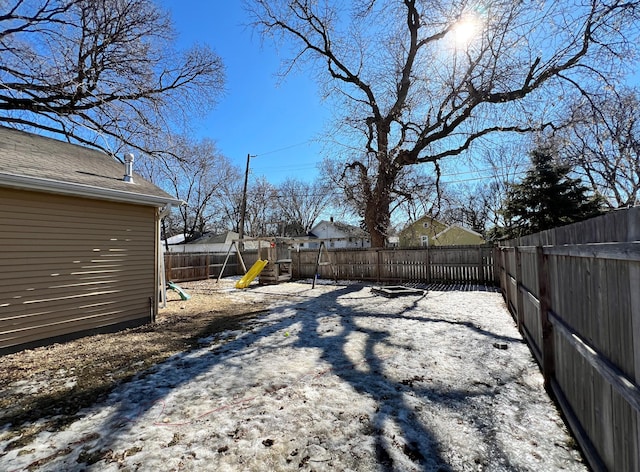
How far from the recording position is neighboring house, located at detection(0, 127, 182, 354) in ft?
14.8

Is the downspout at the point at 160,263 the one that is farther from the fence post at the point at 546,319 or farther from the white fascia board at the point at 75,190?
the fence post at the point at 546,319

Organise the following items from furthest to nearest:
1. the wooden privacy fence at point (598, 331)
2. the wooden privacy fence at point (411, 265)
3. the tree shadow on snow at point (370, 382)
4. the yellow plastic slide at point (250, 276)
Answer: the yellow plastic slide at point (250, 276) < the wooden privacy fence at point (411, 265) < the tree shadow on snow at point (370, 382) < the wooden privacy fence at point (598, 331)

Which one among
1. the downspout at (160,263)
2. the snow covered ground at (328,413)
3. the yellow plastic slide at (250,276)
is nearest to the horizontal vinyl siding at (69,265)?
the downspout at (160,263)

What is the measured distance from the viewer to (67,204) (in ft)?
16.6

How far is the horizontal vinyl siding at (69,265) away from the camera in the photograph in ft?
14.8

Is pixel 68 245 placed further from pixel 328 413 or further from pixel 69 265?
pixel 328 413

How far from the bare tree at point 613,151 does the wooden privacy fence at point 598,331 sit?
934 cm

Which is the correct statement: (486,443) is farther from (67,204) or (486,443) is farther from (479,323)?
(67,204)

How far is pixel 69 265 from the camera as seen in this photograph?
509 cm

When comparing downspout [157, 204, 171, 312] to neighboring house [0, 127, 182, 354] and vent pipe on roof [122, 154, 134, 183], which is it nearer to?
neighboring house [0, 127, 182, 354]

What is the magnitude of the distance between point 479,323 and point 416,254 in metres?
6.50

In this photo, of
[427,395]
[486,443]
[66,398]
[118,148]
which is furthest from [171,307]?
[486,443]

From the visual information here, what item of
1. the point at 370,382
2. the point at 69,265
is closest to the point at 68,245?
the point at 69,265

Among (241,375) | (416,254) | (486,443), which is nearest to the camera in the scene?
(486,443)
